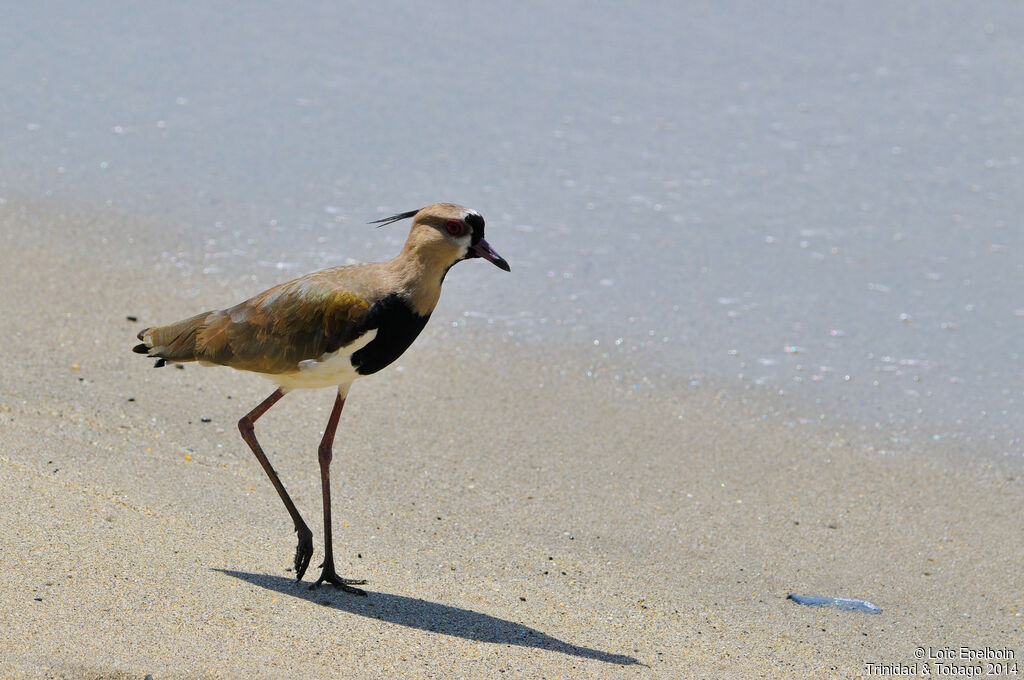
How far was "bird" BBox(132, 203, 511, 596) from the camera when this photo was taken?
464cm

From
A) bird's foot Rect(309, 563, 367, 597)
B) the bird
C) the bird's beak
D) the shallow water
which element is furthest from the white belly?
the shallow water

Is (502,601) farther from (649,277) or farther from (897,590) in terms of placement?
(649,277)

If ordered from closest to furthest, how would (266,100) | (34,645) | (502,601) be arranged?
(34,645), (502,601), (266,100)

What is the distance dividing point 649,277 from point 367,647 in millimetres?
4188

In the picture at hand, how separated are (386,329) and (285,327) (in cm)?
42

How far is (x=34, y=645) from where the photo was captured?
13.1 ft

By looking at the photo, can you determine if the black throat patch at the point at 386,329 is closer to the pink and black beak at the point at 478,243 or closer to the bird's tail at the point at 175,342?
the pink and black beak at the point at 478,243

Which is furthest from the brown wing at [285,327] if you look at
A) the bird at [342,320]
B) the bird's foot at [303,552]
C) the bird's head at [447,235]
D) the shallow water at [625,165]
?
the shallow water at [625,165]

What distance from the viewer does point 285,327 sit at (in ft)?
15.6

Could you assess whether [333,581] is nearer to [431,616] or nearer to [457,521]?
[431,616]

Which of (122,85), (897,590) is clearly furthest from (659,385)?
(122,85)

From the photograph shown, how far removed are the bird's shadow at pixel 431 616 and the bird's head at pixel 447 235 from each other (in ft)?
4.22

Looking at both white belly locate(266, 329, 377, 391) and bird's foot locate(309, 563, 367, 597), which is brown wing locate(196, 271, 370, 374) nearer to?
white belly locate(266, 329, 377, 391)

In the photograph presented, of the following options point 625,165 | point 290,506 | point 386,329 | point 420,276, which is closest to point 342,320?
point 386,329
